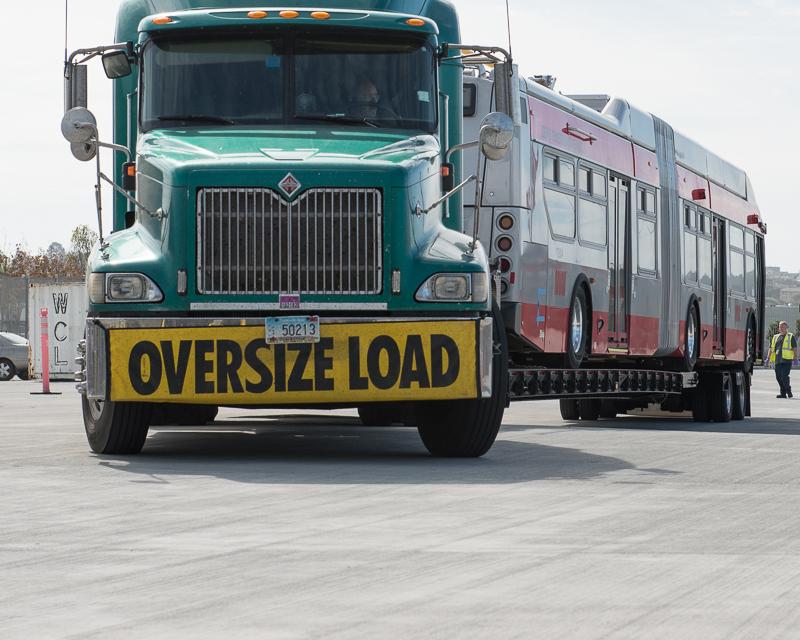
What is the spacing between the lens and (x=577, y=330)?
19734 millimetres

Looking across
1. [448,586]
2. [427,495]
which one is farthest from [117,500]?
[448,586]

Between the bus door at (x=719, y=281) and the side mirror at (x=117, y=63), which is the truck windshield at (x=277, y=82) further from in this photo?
the bus door at (x=719, y=281)

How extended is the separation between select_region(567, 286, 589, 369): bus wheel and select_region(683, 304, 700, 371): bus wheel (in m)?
4.96

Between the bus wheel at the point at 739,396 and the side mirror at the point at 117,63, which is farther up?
the side mirror at the point at 117,63

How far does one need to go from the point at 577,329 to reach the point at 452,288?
7.68 meters

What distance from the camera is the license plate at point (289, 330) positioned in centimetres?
1197

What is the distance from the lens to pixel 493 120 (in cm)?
1262

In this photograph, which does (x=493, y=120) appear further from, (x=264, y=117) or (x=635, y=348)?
(x=635, y=348)

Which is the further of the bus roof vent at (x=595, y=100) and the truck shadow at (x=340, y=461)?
Result: the bus roof vent at (x=595, y=100)

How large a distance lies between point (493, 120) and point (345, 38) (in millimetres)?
1482

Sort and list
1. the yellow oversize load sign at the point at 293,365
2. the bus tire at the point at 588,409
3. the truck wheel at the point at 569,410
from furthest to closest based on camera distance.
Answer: the bus tire at the point at 588,409
the truck wheel at the point at 569,410
the yellow oversize load sign at the point at 293,365

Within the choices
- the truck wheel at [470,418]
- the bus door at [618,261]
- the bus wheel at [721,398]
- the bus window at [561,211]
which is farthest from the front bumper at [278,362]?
the bus wheel at [721,398]

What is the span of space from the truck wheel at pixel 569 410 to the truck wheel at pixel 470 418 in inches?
470

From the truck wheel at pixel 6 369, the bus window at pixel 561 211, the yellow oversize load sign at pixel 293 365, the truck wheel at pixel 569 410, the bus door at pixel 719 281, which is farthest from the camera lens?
the truck wheel at pixel 6 369
